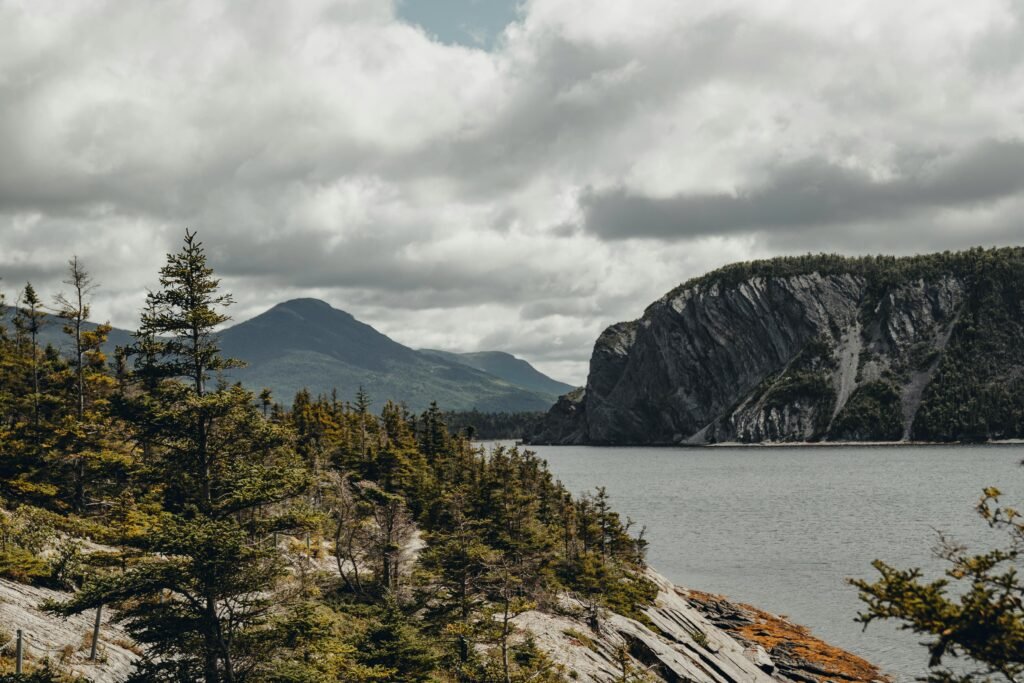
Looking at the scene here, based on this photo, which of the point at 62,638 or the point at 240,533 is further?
the point at 62,638

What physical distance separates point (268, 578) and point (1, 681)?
6.64m

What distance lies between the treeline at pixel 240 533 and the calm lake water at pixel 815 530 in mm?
16299

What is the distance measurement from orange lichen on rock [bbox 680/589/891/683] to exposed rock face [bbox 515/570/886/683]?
66 mm

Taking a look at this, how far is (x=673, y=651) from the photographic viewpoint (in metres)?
46.7

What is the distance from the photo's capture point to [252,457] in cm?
2397

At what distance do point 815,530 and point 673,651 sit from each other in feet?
195

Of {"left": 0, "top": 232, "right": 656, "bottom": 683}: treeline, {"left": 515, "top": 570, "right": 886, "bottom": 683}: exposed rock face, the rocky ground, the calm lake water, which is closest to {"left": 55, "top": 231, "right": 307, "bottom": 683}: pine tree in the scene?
{"left": 0, "top": 232, "right": 656, "bottom": 683}: treeline

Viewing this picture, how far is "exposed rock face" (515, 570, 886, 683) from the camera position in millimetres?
42312

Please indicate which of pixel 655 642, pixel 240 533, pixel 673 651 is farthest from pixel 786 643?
pixel 240 533

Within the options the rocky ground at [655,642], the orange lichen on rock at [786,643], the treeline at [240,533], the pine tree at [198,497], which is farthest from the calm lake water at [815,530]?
the pine tree at [198,497]

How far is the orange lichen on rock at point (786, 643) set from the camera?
48.4 m

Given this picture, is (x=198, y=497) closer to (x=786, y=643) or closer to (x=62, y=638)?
(x=62, y=638)

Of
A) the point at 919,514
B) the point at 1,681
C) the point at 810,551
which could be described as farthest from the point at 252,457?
the point at 919,514

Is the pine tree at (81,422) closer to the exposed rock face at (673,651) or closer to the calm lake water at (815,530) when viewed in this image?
the exposed rock face at (673,651)
